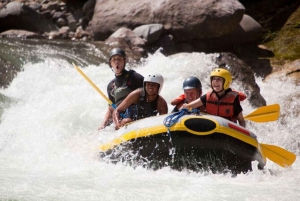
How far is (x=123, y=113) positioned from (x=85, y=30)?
787cm

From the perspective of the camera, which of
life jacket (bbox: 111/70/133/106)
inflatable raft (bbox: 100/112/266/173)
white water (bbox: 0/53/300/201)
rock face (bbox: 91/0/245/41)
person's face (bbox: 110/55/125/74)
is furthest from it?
rock face (bbox: 91/0/245/41)

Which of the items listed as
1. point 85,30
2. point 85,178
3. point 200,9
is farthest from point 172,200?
point 85,30

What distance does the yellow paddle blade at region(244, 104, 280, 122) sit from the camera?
588cm

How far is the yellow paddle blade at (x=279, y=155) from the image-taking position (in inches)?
223

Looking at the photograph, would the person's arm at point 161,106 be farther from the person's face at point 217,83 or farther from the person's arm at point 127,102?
the person's face at point 217,83

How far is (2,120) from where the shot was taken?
7375 mm

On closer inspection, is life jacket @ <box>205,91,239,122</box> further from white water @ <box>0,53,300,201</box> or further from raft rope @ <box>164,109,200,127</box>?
white water @ <box>0,53,300,201</box>

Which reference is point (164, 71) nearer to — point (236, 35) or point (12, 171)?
point (236, 35)

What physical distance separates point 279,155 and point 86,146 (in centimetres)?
217

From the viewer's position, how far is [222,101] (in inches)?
224

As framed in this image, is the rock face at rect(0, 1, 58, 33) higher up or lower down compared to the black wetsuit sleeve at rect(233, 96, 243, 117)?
higher up

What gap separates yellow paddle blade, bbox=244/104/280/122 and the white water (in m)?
0.59

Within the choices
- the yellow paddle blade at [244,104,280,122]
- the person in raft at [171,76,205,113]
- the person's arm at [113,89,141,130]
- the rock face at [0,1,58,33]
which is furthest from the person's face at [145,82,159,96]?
the rock face at [0,1,58,33]

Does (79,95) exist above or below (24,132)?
above
